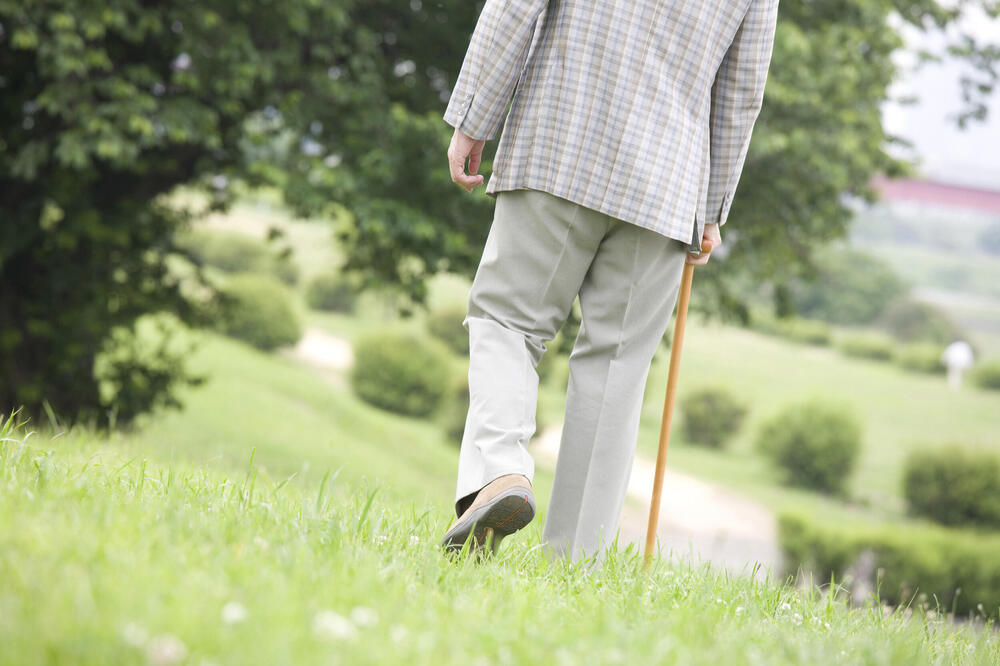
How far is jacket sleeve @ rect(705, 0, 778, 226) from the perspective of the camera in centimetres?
225

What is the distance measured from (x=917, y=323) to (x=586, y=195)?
31.4 meters

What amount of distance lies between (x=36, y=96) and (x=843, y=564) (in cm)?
993

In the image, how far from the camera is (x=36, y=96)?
231 inches

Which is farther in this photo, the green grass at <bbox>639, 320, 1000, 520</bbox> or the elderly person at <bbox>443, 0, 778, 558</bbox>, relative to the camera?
the green grass at <bbox>639, 320, 1000, 520</bbox>

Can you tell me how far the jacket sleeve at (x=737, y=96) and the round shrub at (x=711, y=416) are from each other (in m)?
18.7

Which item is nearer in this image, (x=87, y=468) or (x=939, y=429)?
(x=87, y=468)

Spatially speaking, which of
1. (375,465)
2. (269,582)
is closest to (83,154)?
(269,582)

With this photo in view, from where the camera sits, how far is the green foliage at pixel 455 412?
49.9 ft

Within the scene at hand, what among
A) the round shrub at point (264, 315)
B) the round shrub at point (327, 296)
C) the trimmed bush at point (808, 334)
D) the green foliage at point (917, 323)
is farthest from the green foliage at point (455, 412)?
the green foliage at point (917, 323)

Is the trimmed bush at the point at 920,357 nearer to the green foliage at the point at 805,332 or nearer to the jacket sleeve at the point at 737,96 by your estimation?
the green foliage at the point at 805,332

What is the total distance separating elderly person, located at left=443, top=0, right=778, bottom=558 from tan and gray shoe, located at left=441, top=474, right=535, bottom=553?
0.03 metres

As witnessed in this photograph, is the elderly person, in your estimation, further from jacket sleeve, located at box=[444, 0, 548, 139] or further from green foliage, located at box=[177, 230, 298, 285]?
green foliage, located at box=[177, 230, 298, 285]

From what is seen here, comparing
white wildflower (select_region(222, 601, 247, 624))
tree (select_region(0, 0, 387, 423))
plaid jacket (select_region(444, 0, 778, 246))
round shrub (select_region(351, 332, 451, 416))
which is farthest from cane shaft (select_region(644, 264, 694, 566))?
round shrub (select_region(351, 332, 451, 416))

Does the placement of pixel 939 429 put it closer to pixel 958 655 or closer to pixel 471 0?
pixel 471 0
